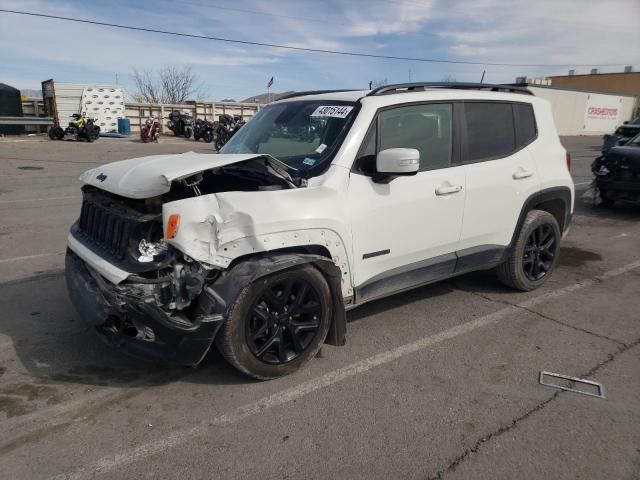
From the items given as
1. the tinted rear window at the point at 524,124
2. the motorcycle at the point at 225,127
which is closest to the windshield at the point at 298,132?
the tinted rear window at the point at 524,124

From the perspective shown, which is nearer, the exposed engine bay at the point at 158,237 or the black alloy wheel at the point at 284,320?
the exposed engine bay at the point at 158,237

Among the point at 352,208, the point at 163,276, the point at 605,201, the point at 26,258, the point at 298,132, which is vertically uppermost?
the point at 298,132

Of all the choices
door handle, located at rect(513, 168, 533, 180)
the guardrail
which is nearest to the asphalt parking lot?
door handle, located at rect(513, 168, 533, 180)

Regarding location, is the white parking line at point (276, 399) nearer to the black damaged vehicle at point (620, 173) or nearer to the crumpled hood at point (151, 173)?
the crumpled hood at point (151, 173)

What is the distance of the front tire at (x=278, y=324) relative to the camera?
3025 mm

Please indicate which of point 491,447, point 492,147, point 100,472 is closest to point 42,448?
point 100,472

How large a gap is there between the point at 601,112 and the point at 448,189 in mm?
50877

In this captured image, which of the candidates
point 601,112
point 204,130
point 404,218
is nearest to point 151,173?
point 404,218

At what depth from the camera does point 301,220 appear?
320 centimetres

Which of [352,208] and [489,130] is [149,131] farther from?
[352,208]

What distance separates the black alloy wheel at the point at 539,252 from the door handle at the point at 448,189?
4.14 ft

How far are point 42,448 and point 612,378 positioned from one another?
355 cm

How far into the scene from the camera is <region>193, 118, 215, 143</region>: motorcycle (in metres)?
27.5

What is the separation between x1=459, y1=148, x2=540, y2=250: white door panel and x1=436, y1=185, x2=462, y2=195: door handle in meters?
0.13
